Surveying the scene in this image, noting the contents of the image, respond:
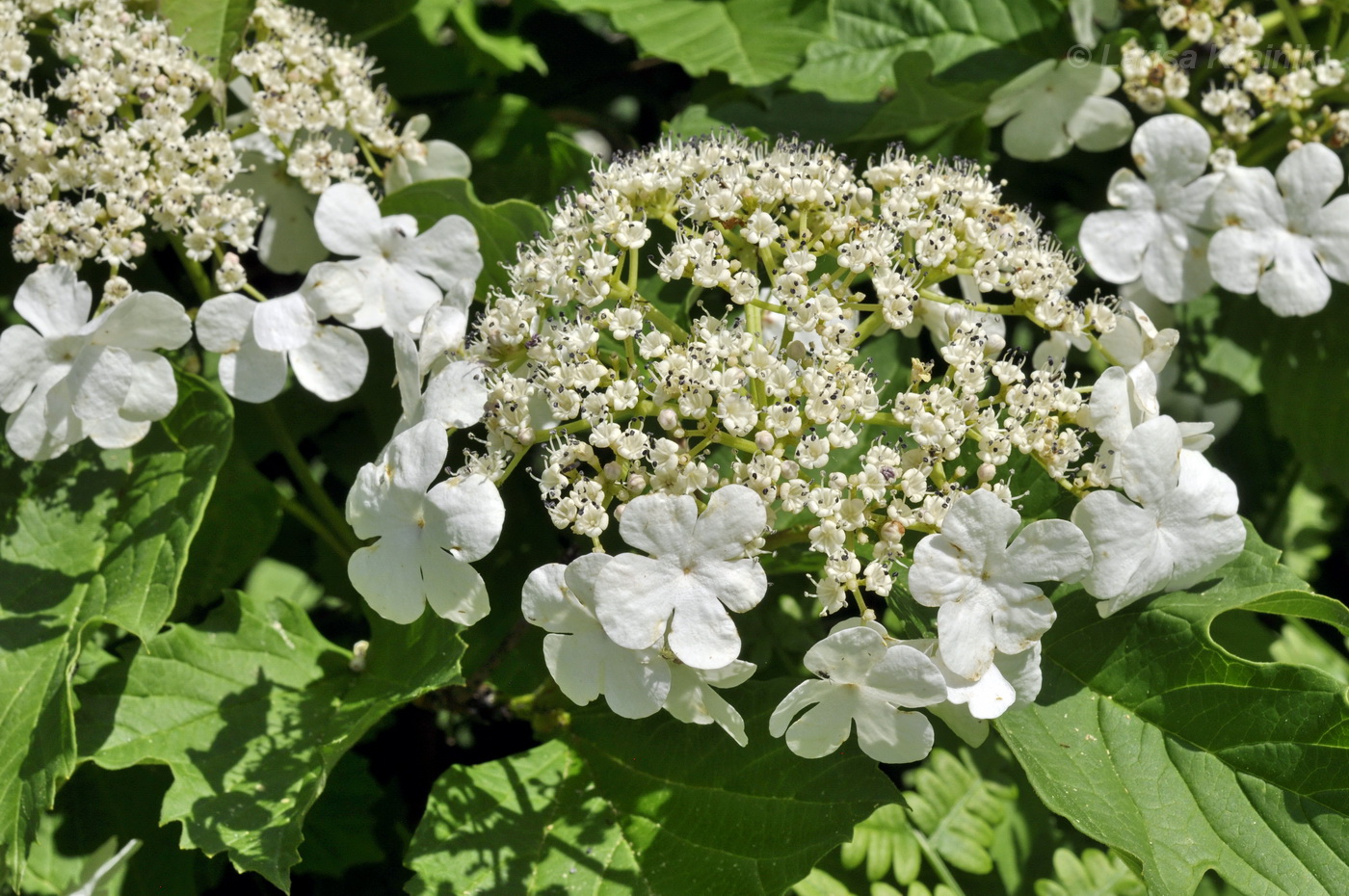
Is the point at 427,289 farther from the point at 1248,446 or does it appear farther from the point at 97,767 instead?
the point at 1248,446

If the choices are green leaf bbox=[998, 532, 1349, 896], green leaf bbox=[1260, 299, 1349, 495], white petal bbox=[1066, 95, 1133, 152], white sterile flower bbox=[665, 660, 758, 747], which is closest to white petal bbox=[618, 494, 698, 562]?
white sterile flower bbox=[665, 660, 758, 747]

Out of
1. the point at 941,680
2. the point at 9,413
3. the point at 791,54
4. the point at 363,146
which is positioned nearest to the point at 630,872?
the point at 941,680

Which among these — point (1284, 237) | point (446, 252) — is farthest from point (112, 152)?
point (1284, 237)

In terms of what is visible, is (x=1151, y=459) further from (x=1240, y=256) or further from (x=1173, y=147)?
(x=1173, y=147)

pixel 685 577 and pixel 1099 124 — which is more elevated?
pixel 1099 124

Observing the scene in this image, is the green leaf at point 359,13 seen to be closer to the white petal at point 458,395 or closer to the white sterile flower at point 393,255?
the white sterile flower at point 393,255

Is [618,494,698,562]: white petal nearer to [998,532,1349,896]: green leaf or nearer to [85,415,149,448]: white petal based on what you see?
[998,532,1349,896]: green leaf

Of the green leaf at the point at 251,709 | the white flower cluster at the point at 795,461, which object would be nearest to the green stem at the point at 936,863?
the white flower cluster at the point at 795,461
